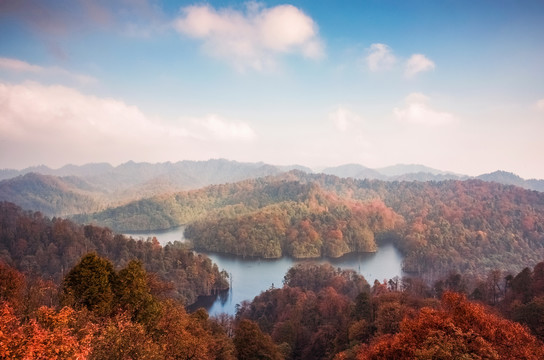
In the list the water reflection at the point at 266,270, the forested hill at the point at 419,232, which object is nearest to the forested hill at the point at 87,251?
the water reflection at the point at 266,270

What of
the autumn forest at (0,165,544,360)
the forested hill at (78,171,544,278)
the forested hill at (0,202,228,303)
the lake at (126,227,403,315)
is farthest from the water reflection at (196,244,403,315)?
the forested hill at (0,202,228,303)

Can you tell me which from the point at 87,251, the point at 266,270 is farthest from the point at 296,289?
the point at 87,251

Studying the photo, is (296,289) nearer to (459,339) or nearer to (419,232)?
(459,339)

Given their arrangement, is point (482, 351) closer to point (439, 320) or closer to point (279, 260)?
point (439, 320)

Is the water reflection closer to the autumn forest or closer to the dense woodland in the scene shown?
the autumn forest

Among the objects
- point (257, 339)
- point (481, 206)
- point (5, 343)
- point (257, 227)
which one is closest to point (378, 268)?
point (257, 227)

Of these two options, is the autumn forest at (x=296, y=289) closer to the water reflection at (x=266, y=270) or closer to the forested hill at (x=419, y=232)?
the forested hill at (x=419, y=232)

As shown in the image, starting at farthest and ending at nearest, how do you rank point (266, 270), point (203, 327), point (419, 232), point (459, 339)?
point (419, 232) < point (266, 270) < point (203, 327) < point (459, 339)
